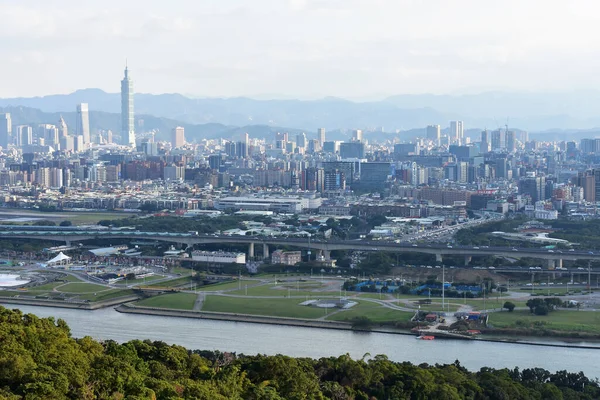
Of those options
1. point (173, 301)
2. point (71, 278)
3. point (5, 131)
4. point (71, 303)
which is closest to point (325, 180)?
point (71, 278)

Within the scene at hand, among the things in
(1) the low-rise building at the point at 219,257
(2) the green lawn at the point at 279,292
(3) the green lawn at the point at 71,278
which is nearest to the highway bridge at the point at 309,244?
(1) the low-rise building at the point at 219,257

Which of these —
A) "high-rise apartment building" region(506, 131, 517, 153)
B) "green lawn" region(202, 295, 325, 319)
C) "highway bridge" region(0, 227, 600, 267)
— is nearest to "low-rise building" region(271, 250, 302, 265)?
"highway bridge" region(0, 227, 600, 267)

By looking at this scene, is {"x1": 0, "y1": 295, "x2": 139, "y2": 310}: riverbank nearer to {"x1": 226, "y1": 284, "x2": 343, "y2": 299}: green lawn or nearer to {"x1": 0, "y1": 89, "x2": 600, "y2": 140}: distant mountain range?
{"x1": 226, "y1": 284, "x2": 343, "y2": 299}: green lawn

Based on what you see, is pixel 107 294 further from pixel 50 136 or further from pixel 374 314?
pixel 50 136

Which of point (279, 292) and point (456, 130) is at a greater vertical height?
point (456, 130)

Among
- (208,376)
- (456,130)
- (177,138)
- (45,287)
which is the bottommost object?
(45,287)

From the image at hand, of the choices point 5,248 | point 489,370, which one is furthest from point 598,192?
point 489,370
